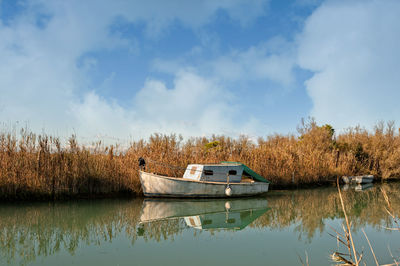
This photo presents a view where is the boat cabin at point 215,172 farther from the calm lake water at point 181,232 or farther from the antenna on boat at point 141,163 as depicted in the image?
the antenna on boat at point 141,163

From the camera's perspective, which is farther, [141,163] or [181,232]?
[141,163]

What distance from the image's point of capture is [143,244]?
6.97 metres

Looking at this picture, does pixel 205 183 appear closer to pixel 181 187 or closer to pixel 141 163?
pixel 181 187

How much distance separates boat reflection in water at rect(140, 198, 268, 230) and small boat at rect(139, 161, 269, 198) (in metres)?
0.35

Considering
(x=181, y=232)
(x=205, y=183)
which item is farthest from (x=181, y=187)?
(x=181, y=232)

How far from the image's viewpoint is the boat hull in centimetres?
1292

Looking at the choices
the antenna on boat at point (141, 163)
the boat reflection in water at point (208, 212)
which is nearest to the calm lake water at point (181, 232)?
the boat reflection in water at point (208, 212)

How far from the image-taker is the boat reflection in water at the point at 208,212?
9453mm

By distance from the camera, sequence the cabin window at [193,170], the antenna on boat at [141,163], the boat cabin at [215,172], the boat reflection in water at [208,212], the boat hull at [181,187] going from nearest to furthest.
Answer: the boat reflection in water at [208,212], the boat hull at [181,187], the antenna on boat at [141,163], the boat cabin at [215,172], the cabin window at [193,170]

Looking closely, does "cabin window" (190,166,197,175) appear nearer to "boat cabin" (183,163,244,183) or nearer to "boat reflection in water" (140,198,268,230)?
"boat cabin" (183,163,244,183)

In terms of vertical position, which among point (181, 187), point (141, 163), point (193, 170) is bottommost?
point (181, 187)

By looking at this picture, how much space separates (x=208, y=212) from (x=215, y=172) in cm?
A: 292

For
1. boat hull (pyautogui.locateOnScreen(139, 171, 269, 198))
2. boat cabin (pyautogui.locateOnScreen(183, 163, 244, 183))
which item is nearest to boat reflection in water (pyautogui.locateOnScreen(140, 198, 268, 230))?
boat hull (pyautogui.locateOnScreen(139, 171, 269, 198))

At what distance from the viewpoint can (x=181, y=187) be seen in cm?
1320
